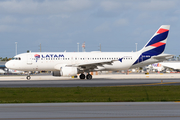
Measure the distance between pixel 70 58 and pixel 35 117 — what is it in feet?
103

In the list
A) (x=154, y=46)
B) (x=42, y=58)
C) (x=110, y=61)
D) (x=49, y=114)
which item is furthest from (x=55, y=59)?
(x=49, y=114)

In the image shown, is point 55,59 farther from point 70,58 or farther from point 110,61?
point 110,61

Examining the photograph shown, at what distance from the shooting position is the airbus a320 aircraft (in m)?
40.2

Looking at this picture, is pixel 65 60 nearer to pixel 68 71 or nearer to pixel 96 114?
pixel 68 71

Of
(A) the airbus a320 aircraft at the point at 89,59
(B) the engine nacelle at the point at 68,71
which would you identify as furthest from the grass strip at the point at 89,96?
(A) the airbus a320 aircraft at the point at 89,59

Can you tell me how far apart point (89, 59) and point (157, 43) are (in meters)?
11.6

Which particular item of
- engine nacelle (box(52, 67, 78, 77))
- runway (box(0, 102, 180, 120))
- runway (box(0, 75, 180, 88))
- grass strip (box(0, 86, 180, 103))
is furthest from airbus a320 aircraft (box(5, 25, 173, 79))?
runway (box(0, 102, 180, 120))

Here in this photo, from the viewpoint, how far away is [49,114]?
10.5 metres

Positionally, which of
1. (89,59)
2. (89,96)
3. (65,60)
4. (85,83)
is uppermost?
(89,59)

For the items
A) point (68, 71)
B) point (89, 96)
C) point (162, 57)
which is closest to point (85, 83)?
point (68, 71)

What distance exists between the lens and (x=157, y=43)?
141ft

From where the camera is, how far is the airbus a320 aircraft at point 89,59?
1585 inches

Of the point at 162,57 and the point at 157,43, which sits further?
the point at 157,43

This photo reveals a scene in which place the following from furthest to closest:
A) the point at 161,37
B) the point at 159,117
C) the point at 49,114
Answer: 1. the point at 161,37
2. the point at 49,114
3. the point at 159,117
